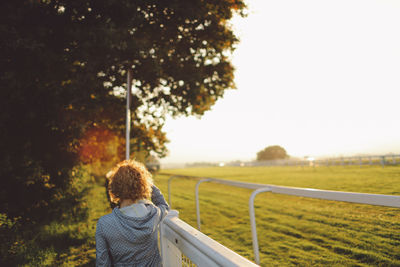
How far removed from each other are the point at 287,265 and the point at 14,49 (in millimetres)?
6992

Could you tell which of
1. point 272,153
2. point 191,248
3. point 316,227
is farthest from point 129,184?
point 272,153

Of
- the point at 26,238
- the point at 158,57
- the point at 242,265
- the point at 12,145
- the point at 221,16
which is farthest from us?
the point at 221,16

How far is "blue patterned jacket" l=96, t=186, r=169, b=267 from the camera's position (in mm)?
2170

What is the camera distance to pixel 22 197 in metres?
6.57

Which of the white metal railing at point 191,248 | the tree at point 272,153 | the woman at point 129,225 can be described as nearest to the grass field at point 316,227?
the white metal railing at point 191,248

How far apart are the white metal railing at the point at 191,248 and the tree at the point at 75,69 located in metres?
5.08

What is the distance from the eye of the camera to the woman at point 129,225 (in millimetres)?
2174

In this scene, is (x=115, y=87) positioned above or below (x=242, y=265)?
above

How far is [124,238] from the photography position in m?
2.19

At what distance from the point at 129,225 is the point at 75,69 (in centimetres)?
666

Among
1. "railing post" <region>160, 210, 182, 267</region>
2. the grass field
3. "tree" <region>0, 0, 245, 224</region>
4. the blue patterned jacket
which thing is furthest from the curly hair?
"tree" <region>0, 0, 245, 224</region>

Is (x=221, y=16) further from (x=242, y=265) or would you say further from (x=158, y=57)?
(x=242, y=265)

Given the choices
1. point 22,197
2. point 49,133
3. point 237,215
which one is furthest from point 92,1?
point 237,215

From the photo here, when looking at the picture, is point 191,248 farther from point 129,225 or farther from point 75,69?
point 75,69
